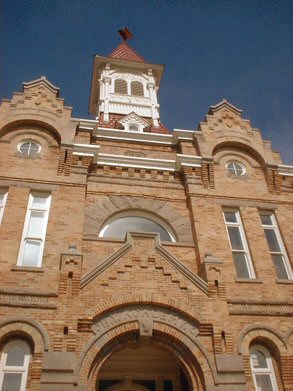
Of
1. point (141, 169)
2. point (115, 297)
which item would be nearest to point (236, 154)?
point (141, 169)

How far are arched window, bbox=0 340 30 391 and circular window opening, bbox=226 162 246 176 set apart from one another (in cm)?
953

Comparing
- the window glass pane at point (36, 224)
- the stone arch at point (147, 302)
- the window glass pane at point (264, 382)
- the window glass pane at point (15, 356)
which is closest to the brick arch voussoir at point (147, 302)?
the stone arch at point (147, 302)

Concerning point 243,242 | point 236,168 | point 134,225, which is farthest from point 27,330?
point 236,168

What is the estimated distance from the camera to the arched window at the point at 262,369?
384 inches

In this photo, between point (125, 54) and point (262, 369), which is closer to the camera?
point (262, 369)

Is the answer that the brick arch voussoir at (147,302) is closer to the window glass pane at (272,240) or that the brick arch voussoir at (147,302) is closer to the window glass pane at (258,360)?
the window glass pane at (258,360)

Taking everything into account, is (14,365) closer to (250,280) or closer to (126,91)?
(250,280)

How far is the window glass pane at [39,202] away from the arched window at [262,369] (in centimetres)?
751

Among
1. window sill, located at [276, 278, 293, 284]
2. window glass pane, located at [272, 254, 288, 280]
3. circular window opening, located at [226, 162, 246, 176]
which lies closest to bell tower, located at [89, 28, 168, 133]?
circular window opening, located at [226, 162, 246, 176]

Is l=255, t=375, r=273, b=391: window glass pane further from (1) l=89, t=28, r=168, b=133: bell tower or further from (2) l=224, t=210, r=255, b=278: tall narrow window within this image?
(1) l=89, t=28, r=168, b=133: bell tower

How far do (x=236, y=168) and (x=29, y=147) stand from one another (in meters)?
7.88

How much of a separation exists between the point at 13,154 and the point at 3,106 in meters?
2.33

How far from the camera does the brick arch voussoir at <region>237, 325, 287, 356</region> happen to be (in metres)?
10.0

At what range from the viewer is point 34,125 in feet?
46.3
